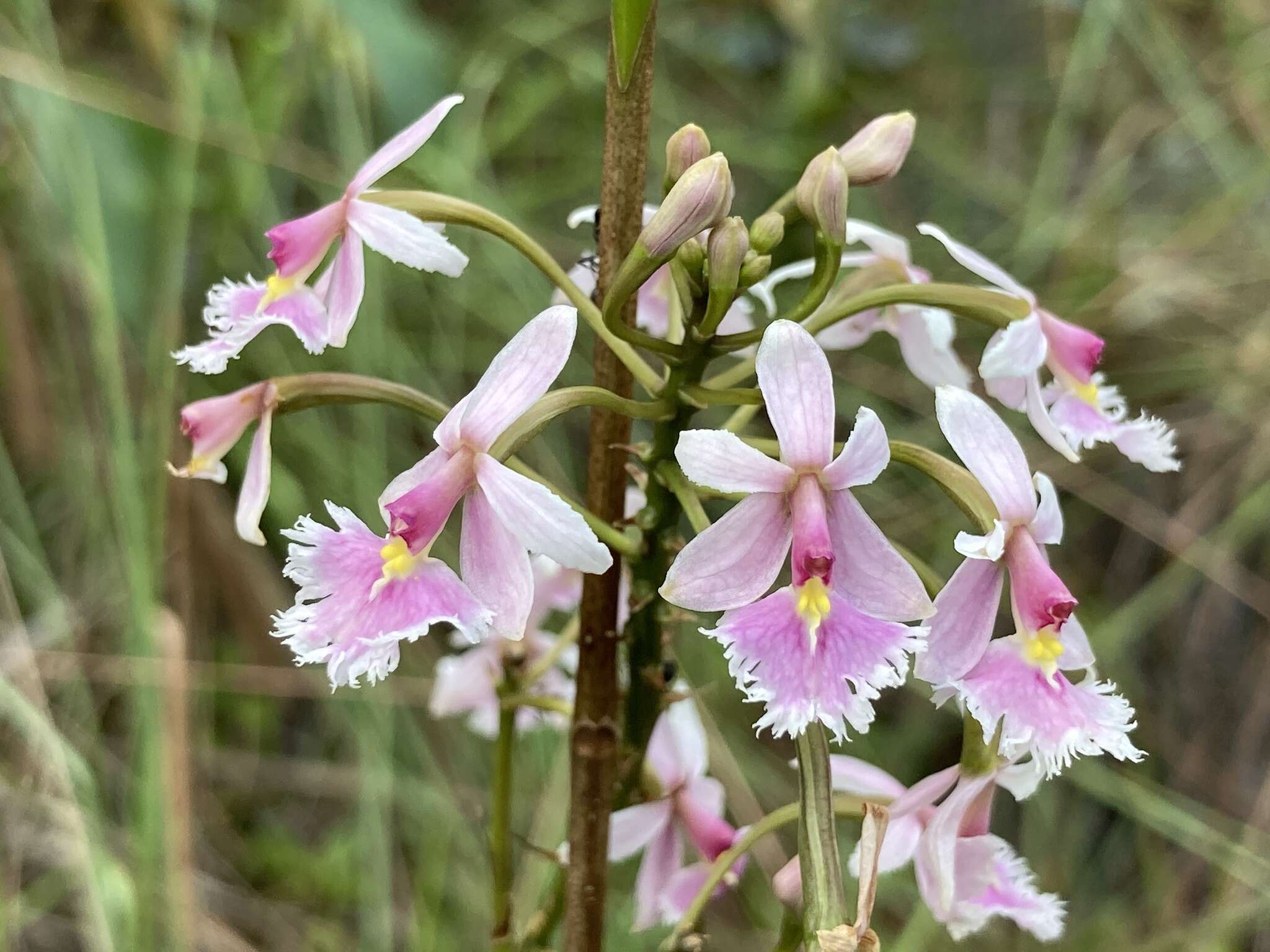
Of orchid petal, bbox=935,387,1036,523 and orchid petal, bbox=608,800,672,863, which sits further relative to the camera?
orchid petal, bbox=608,800,672,863

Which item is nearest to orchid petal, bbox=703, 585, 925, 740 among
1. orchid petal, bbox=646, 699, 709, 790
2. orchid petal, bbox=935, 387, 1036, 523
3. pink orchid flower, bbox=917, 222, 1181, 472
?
orchid petal, bbox=935, 387, 1036, 523

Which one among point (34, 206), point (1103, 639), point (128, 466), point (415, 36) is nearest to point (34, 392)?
point (34, 206)

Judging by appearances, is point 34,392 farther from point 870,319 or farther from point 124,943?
point 870,319

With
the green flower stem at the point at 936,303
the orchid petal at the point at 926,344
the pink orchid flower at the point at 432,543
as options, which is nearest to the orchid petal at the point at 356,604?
the pink orchid flower at the point at 432,543

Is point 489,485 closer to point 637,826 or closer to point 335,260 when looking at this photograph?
point 335,260

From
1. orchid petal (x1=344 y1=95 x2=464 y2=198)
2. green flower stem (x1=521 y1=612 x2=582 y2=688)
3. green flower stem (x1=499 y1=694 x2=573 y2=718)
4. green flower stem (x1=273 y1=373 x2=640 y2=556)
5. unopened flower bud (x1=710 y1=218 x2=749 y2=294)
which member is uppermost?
Answer: orchid petal (x1=344 y1=95 x2=464 y2=198)

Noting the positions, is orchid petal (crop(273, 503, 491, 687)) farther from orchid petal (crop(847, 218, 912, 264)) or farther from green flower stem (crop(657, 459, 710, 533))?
orchid petal (crop(847, 218, 912, 264))

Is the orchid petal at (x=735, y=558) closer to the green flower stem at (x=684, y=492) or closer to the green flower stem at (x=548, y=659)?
the green flower stem at (x=684, y=492)
